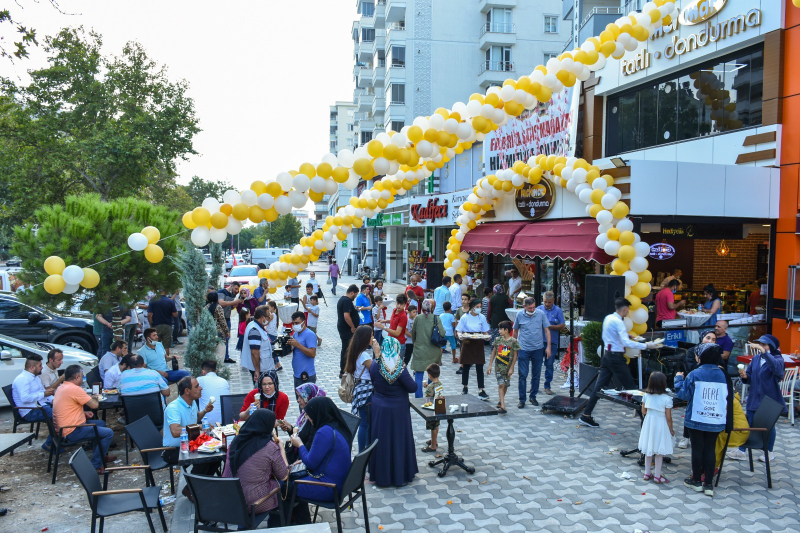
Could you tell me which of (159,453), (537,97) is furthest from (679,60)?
(159,453)

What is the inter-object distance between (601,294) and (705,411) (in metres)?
4.12

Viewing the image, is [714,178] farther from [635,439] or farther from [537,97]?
[635,439]

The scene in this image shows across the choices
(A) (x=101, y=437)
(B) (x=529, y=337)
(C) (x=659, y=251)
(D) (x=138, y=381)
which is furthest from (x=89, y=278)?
(C) (x=659, y=251)

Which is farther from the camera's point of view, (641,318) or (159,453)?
(641,318)

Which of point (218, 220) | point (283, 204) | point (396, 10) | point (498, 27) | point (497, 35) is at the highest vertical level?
point (396, 10)

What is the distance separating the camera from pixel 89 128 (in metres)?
25.7

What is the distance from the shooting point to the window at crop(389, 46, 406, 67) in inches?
1582

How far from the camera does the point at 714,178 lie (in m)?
11.7

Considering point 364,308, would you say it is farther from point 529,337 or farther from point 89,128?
point 89,128

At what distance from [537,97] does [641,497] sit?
715cm

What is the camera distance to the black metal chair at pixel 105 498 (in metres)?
5.07

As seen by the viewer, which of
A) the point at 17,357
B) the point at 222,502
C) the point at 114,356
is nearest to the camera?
the point at 222,502

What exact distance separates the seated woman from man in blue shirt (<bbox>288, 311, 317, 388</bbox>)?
363 centimetres

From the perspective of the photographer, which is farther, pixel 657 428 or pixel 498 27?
pixel 498 27
